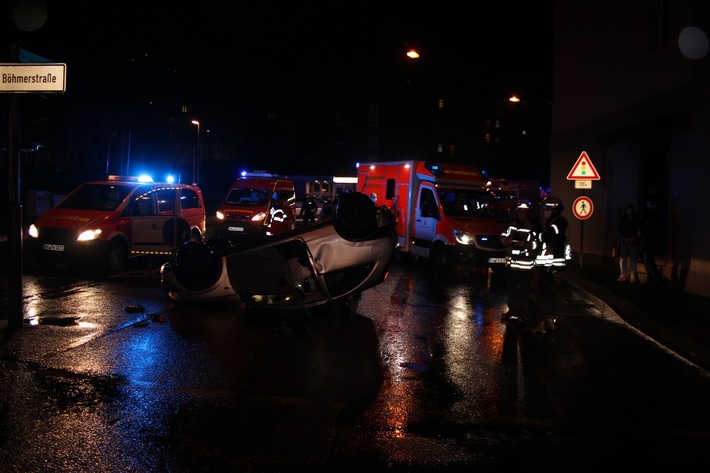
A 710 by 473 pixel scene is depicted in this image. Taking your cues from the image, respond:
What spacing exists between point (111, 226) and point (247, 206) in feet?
27.5

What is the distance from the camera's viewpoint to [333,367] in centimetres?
680

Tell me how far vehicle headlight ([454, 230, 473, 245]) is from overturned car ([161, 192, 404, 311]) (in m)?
6.32

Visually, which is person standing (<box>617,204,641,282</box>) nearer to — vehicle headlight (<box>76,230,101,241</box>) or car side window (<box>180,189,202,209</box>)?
car side window (<box>180,189,202,209</box>)

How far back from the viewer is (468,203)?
54.2 ft

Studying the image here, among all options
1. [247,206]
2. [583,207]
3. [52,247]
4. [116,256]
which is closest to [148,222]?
[116,256]

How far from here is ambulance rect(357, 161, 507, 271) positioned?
15023 mm

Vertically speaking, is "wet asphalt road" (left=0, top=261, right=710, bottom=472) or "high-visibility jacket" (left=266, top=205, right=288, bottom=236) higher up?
"high-visibility jacket" (left=266, top=205, right=288, bottom=236)

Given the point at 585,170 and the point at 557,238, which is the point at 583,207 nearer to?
the point at 585,170

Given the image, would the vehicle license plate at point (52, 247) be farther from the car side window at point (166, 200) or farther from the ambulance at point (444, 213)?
the ambulance at point (444, 213)

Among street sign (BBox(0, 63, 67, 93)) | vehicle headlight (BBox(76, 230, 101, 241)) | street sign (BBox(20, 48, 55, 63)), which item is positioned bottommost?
vehicle headlight (BBox(76, 230, 101, 241))

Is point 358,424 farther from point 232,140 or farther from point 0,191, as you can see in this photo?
point 232,140

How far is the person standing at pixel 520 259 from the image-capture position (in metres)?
9.42

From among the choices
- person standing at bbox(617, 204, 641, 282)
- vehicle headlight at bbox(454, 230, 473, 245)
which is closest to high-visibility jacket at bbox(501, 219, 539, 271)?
vehicle headlight at bbox(454, 230, 473, 245)

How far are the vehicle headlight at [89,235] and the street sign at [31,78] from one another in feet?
18.4
